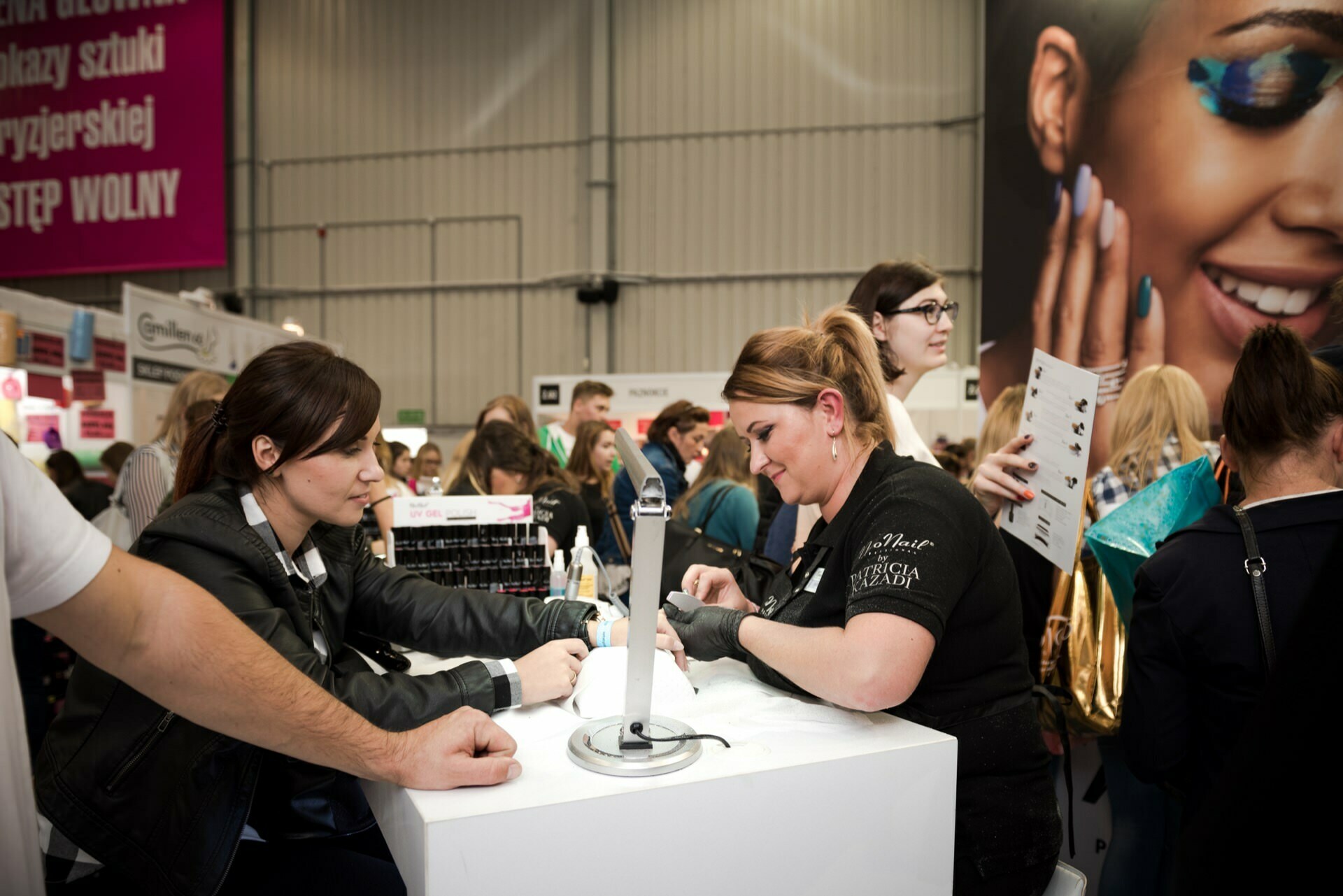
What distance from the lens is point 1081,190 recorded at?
4215mm

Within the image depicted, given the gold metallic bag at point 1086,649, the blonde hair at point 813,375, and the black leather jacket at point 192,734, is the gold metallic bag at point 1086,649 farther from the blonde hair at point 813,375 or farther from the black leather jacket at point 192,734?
the black leather jacket at point 192,734

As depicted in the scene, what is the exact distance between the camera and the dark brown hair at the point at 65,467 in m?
4.82

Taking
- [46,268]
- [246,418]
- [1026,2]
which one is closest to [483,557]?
[246,418]

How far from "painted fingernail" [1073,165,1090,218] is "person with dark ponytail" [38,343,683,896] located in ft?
12.1

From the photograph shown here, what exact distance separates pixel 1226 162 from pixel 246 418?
153 inches

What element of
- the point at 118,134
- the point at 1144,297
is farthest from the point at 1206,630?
the point at 118,134

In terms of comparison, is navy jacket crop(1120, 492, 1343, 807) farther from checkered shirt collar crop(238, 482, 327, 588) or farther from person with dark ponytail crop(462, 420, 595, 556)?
person with dark ponytail crop(462, 420, 595, 556)

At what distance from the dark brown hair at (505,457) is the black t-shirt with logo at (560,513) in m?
0.13

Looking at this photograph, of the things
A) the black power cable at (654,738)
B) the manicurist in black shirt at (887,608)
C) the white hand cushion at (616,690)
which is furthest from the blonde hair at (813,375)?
the black power cable at (654,738)

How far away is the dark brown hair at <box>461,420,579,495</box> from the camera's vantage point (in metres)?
3.33

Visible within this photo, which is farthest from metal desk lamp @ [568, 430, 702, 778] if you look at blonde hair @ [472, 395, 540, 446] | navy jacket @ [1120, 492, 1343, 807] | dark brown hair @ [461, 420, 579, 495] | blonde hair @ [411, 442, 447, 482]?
blonde hair @ [411, 442, 447, 482]

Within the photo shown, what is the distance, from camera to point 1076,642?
2.20 metres

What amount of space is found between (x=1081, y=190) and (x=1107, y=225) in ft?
0.80

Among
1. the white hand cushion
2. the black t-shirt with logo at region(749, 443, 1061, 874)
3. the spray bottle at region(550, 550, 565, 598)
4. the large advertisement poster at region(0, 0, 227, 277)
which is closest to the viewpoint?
the black t-shirt with logo at region(749, 443, 1061, 874)
